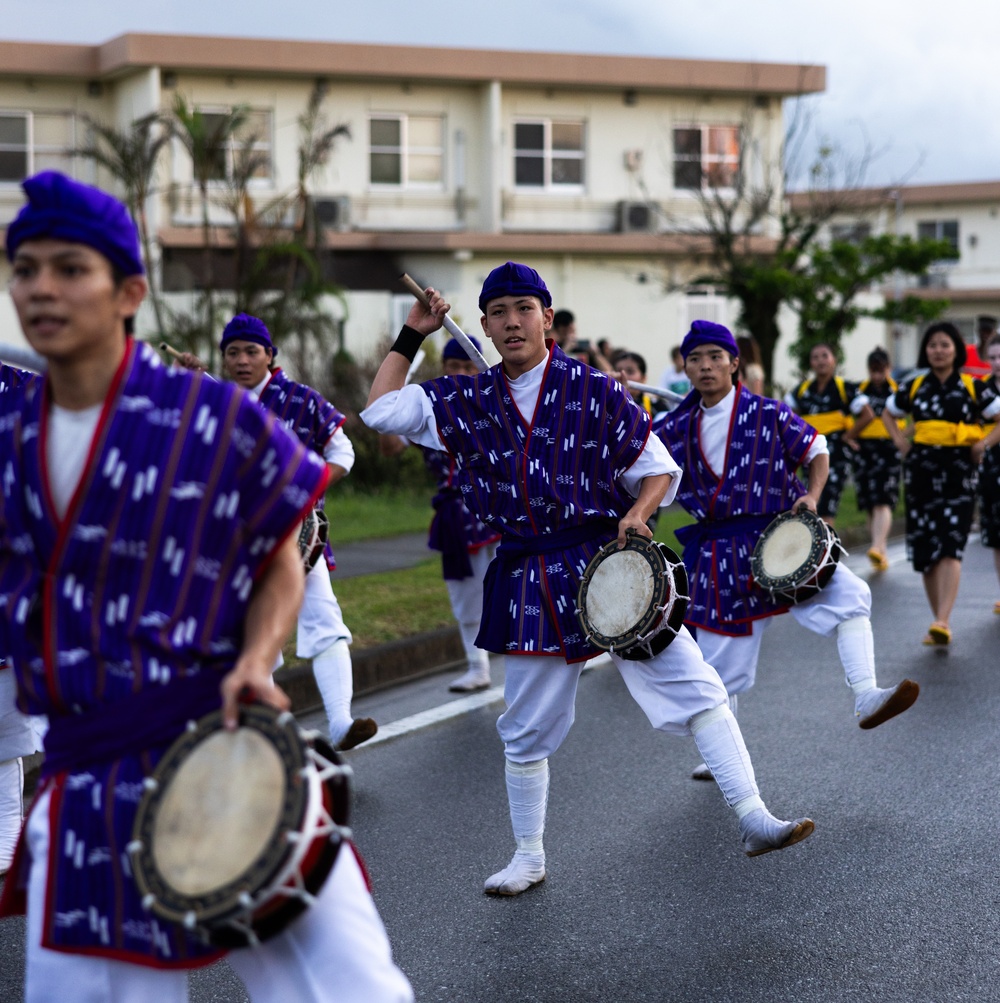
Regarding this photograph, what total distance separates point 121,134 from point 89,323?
19795 millimetres

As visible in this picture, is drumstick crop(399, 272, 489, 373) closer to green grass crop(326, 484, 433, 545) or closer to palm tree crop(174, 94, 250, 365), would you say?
green grass crop(326, 484, 433, 545)

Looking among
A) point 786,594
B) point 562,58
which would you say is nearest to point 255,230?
point 562,58

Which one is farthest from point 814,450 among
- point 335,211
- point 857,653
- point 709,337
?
point 335,211

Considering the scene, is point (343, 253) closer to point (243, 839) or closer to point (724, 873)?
point (724, 873)

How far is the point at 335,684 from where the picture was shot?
707 centimetres

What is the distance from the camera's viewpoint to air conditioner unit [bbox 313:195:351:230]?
1174 inches

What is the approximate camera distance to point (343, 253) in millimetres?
30266

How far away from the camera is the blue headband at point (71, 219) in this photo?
272cm

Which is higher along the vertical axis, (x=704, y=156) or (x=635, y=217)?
(x=704, y=156)

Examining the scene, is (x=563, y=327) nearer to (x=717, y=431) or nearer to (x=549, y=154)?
(x=717, y=431)

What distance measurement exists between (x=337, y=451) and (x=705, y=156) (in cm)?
2706

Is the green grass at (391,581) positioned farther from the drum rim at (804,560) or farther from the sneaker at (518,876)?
the sneaker at (518,876)

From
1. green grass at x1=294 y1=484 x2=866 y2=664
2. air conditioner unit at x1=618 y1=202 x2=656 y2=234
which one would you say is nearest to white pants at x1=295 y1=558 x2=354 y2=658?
green grass at x1=294 y1=484 x2=866 y2=664

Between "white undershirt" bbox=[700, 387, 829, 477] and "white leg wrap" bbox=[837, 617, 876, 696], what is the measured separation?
849 millimetres
